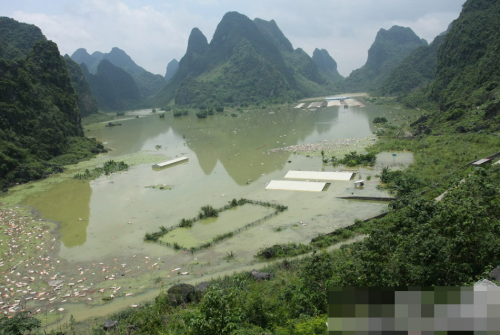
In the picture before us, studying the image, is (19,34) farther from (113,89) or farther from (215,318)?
(215,318)

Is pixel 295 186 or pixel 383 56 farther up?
pixel 383 56

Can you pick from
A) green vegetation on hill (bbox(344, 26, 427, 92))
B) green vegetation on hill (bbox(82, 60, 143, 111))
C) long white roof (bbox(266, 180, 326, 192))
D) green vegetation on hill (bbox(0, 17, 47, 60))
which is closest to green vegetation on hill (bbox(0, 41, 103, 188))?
long white roof (bbox(266, 180, 326, 192))

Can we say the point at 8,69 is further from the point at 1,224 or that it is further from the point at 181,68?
the point at 181,68

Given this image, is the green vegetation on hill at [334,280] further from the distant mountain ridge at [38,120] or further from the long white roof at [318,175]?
the distant mountain ridge at [38,120]

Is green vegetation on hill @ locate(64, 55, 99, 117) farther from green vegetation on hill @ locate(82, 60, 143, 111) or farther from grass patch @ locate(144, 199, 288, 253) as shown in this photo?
grass patch @ locate(144, 199, 288, 253)

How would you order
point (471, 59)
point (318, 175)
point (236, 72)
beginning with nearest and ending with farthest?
point (318, 175), point (471, 59), point (236, 72)

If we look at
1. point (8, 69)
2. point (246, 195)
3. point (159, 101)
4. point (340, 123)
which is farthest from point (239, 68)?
point (246, 195)

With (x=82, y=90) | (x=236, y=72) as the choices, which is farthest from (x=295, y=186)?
(x=236, y=72)
